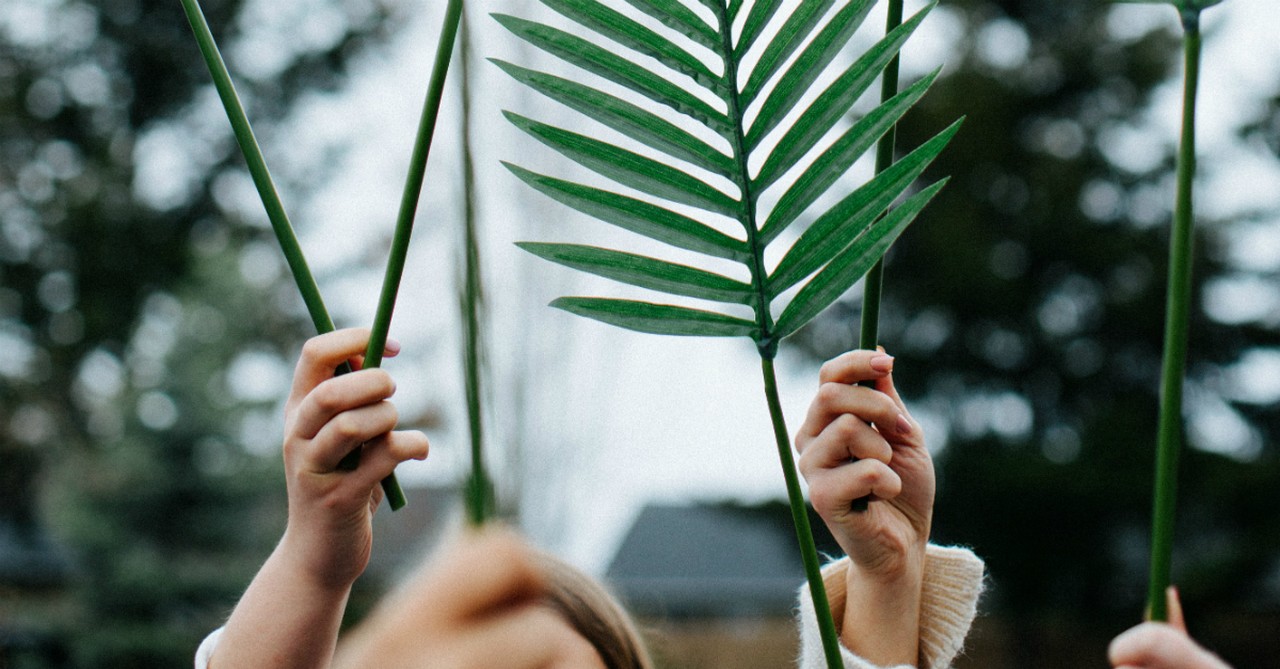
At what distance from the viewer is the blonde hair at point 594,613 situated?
2.02 ft

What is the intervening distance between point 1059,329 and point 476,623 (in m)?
9.44

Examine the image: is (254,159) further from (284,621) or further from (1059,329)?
(1059,329)

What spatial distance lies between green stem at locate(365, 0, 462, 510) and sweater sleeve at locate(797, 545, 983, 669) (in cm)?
37

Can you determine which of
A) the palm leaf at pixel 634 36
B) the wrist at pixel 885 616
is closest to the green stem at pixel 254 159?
the palm leaf at pixel 634 36

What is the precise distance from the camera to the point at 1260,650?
864 centimetres

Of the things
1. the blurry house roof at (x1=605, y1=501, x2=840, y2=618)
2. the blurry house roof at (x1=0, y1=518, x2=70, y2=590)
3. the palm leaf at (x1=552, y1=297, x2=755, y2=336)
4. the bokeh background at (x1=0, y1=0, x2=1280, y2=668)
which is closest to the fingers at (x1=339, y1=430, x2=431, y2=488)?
the palm leaf at (x1=552, y1=297, x2=755, y2=336)

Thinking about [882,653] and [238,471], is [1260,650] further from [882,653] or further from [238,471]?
[882,653]

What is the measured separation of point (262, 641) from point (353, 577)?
63mm

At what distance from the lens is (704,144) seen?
0.39 m

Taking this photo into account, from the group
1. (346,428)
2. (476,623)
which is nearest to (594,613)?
(476,623)

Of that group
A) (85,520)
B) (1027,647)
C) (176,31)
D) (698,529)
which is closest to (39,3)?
(176,31)

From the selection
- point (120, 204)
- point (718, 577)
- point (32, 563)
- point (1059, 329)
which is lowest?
point (718, 577)

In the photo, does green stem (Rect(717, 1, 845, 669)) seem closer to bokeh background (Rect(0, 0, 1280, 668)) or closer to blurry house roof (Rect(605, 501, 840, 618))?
bokeh background (Rect(0, 0, 1280, 668))

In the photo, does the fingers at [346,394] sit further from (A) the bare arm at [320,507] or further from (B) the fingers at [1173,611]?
(B) the fingers at [1173,611]
